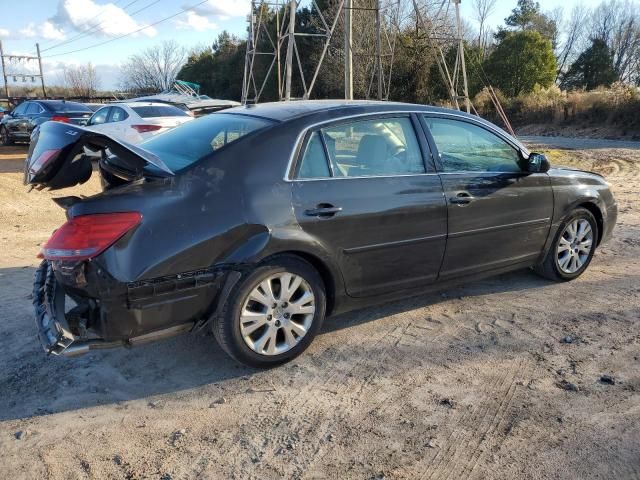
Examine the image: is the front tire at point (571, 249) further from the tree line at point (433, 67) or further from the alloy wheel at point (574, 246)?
the tree line at point (433, 67)

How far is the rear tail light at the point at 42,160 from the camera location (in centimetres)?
327

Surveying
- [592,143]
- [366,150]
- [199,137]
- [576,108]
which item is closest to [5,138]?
[199,137]

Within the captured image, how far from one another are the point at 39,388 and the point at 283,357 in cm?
153

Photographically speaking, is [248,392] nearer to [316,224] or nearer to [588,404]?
[316,224]

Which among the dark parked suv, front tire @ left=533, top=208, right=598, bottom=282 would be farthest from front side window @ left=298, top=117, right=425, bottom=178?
the dark parked suv

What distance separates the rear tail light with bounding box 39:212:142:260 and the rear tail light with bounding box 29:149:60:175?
0.42 meters

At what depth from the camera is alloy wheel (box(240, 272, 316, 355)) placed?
355 centimetres

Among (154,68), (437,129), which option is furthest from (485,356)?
(154,68)

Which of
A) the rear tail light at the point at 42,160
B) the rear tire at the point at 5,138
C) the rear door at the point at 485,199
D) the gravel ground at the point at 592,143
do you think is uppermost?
the rear tail light at the point at 42,160

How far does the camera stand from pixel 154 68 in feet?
189

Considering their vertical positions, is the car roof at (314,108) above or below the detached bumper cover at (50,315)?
above

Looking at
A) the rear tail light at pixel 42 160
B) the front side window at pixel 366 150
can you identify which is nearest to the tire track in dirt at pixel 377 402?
the front side window at pixel 366 150

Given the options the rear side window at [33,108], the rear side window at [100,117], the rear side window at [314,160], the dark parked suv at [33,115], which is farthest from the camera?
the rear side window at [33,108]

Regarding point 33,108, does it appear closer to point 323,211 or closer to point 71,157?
point 71,157
